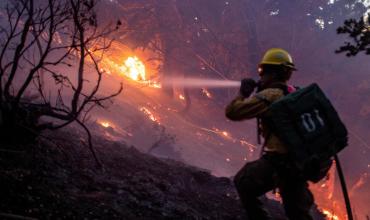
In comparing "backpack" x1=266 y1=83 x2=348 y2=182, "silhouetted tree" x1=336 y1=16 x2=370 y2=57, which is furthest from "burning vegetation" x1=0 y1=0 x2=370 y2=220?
"backpack" x1=266 y1=83 x2=348 y2=182

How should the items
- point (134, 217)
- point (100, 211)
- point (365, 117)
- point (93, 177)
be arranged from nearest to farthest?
point (100, 211), point (134, 217), point (93, 177), point (365, 117)

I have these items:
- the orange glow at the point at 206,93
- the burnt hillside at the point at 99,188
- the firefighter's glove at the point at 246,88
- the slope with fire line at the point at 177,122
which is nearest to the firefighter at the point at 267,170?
the firefighter's glove at the point at 246,88

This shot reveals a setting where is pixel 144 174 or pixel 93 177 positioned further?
pixel 144 174

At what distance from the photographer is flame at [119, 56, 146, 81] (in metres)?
21.1

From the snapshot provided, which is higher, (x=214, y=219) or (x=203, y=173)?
(x=203, y=173)

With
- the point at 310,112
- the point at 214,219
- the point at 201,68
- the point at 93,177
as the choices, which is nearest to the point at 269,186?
the point at 310,112

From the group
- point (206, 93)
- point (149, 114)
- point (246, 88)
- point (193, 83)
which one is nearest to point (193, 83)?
point (193, 83)

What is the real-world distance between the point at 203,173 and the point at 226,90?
1261cm

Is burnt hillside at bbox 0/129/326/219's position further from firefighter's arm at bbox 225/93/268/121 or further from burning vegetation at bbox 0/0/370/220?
burning vegetation at bbox 0/0/370/220

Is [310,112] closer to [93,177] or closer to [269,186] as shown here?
[269,186]

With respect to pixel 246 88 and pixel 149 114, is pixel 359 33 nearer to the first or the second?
pixel 246 88

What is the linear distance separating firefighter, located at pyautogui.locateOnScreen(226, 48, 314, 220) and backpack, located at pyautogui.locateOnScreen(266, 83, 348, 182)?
11 cm

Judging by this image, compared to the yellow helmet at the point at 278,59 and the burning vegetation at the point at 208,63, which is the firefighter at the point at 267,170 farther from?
the burning vegetation at the point at 208,63

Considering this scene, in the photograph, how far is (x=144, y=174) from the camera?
6305 millimetres
